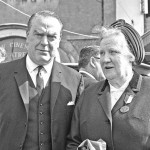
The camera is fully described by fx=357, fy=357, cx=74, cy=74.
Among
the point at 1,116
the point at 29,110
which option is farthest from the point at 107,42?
the point at 1,116

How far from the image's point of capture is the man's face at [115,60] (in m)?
2.54

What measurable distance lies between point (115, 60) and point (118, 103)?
0.31 metres

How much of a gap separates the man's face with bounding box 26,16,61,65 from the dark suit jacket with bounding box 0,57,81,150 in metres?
0.18

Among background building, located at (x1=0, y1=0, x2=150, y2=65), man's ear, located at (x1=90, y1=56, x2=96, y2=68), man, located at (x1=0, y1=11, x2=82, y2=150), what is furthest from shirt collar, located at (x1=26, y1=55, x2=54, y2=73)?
background building, located at (x1=0, y1=0, x2=150, y2=65)

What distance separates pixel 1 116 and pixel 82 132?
0.65 meters

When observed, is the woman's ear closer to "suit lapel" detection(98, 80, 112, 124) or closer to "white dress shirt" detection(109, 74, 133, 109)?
"white dress shirt" detection(109, 74, 133, 109)

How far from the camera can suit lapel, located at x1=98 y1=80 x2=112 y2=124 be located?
8.18ft

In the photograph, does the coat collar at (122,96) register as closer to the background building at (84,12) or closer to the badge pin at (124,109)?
the badge pin at (124,109)

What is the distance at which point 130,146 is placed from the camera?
238 centimetres

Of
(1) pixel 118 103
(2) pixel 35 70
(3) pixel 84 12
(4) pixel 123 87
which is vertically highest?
(3) pixel 84 12

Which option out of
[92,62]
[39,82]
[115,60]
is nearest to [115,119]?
[115,60]

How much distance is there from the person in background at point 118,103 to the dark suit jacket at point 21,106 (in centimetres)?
13

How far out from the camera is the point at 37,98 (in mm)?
2779

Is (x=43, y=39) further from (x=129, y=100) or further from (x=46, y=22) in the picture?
(x=129, y=100)
